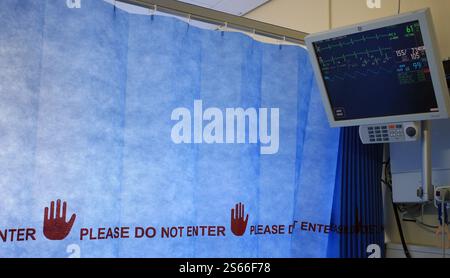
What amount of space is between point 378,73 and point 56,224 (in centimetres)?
140

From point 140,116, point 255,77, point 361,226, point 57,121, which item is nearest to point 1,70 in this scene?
point 57,121

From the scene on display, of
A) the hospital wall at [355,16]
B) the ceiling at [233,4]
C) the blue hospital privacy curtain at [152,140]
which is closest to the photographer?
the blue hospital privacy curtain at [152,140]

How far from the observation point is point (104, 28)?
5.47ft

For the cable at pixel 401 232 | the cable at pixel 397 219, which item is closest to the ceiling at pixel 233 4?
the cable at pixel 397 219

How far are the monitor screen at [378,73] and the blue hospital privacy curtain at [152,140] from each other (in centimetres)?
27

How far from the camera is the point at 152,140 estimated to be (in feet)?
5.73

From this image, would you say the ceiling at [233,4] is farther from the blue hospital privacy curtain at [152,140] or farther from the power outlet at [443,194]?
the power outlet at [443,194]

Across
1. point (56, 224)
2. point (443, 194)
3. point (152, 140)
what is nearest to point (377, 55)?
point (443, 194)

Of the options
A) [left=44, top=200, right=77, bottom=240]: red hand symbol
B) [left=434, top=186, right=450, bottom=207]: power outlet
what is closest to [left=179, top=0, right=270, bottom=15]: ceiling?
[left=434, top=186, right=450, bottom=207]: power outlet

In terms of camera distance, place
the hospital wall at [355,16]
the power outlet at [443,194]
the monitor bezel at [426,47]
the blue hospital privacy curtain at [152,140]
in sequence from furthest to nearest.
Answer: the hospital wall at [355,16] < the power outlet at [443,194] < the monitor bezel at [426,47] < the blue hospital privacy curtain at [152,140]

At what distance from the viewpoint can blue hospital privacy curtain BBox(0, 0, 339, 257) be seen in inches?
58.7

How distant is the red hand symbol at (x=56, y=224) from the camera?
1497mm

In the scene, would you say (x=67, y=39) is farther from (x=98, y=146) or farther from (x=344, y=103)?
(x=344, y=103)

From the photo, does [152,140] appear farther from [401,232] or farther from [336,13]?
[336,13]
